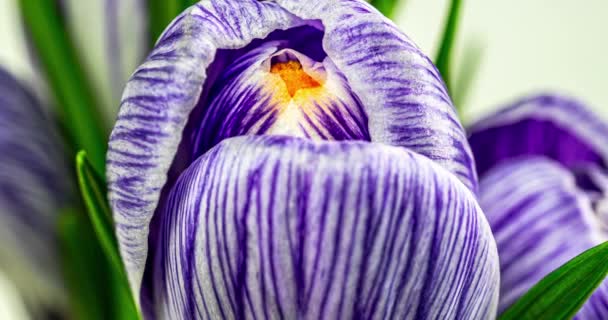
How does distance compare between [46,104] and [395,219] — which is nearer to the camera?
[395,219]

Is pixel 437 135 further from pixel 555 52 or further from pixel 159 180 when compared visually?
pixel 555 52

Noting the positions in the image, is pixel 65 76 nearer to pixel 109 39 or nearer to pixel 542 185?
pixel 109 39

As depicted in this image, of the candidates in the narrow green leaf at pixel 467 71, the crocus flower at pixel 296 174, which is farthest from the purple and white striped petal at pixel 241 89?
the narrow green leaf at pixel 467 71

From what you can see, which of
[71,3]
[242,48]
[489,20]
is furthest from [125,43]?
[489,20]

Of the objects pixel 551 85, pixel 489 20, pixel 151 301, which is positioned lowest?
pixel 551 85

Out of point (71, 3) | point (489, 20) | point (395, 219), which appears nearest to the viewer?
point (395, 219)

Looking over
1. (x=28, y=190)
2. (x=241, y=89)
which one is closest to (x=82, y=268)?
(x=28, y=190)

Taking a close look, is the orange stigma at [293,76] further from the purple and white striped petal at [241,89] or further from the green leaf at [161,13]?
the green leaf at [161,13]

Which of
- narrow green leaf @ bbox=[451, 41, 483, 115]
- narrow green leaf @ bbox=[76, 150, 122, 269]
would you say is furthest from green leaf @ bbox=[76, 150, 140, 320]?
narrow green leaf @ bbox=[451, 41, 483, 115]
